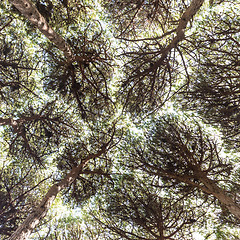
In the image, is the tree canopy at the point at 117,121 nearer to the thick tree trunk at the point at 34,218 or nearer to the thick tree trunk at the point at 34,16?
the thick tree trunk at the point at 34,218

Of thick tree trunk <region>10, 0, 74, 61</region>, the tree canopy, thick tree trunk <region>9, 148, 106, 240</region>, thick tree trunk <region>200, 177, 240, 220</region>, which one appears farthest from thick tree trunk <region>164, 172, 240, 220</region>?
thick tree trunk <region>10, 0, 74, 61</region>

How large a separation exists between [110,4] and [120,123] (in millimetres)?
5257

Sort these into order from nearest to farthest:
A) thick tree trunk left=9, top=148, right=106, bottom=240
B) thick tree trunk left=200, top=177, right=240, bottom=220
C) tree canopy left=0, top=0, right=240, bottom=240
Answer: thick tree trunk left=9, top=148, right=106, bottom=240
thick tree trunk left=200, top=177, right=240, bottom=220
tree canopy left=0, top=0, right=240, bottom=240

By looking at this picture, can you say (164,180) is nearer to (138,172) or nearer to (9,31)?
(138,172)

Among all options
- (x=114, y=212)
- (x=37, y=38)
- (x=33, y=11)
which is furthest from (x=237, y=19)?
(x=114, y=212)

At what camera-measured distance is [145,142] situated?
759 centimetres

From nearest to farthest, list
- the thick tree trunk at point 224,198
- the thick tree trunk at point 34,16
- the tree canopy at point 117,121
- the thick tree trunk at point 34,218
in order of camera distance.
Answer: the thick tree trunk at point 34,16 < the thick tree trunk at point 34,218 < the thick tree trunk at point 224,198 < the tree canopy at point 117,121

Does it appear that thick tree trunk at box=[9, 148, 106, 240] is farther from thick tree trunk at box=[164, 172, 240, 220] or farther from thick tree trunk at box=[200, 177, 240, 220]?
thick tree trunk at box=[200, 177, 240, 220]

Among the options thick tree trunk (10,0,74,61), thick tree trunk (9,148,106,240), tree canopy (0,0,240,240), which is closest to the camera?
thick tree trunk (10,0,74,61)

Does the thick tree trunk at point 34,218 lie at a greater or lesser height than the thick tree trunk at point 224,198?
lesser

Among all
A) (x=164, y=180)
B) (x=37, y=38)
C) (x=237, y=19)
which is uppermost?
(x=237, y=19)

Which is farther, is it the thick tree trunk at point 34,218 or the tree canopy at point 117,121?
the tree canopy at point 117,121

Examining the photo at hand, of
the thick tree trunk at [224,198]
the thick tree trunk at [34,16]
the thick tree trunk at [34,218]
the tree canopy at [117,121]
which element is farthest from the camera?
the tree canopy at [117,121]

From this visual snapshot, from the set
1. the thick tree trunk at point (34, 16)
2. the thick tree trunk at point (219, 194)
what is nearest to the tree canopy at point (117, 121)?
the thick tree trunk at point (219, 194)
